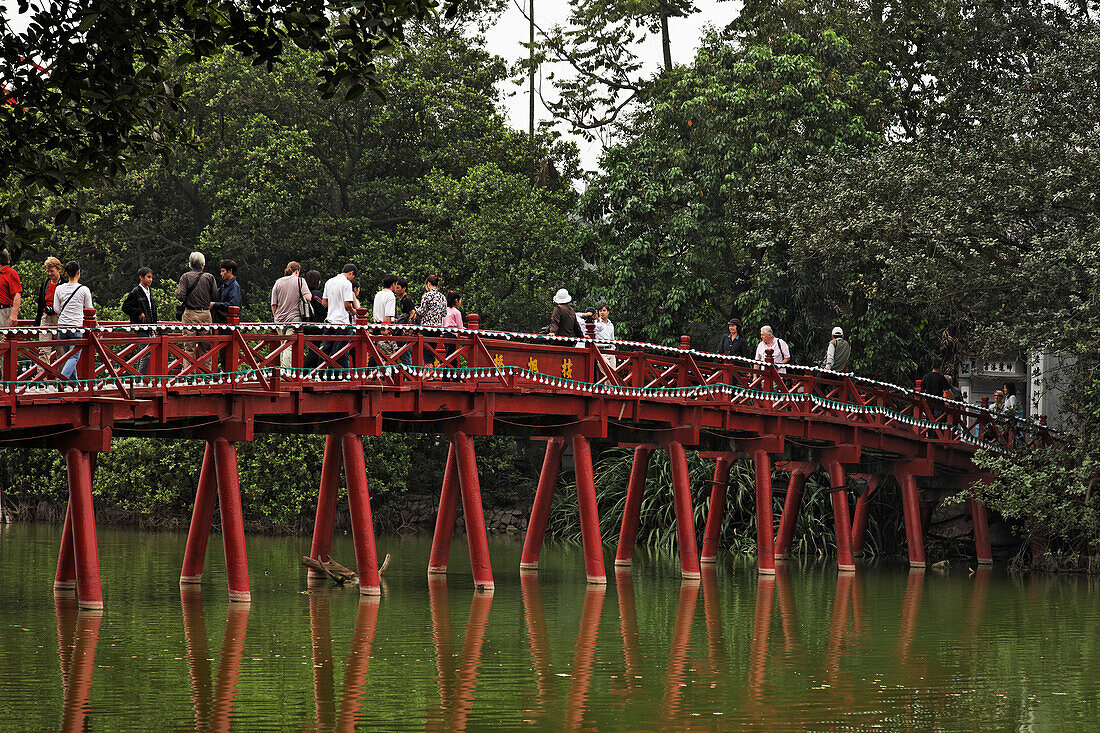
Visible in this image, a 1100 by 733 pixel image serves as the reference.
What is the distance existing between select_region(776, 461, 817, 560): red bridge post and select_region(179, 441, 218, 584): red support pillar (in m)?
12.9

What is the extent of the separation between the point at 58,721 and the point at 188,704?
1332 millimetres

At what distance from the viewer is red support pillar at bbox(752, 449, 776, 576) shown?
98.4 ft

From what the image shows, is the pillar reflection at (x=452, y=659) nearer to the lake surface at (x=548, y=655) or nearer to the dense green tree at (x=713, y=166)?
the lake surface at (x=548, y=655)

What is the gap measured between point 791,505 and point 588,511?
8925mm

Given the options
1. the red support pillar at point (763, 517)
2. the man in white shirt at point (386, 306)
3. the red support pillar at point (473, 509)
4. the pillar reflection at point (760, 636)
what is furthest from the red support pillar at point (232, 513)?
the red support pillar at point (763, 517)

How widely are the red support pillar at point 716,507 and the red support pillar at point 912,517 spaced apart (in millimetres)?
3698

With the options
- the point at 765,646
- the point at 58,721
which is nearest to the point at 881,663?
the point at 765,646

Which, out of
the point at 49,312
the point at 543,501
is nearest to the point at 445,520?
the point at 543,501

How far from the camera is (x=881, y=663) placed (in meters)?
18.5

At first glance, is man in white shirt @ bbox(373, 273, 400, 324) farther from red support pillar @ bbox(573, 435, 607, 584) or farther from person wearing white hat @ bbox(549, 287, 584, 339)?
red support pillar @ bbox(573, 435, 607, 584)

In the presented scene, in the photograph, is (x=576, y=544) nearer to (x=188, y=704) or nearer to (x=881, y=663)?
(x=881, y=663)

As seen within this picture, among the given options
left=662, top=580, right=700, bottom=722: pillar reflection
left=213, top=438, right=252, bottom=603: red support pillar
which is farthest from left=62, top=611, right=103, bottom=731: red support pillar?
left=662, top=580, right=700, bottom=722: pillar reflection

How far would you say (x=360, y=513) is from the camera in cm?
2380

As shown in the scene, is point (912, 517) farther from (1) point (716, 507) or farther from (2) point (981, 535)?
(1) point (716, 507)
